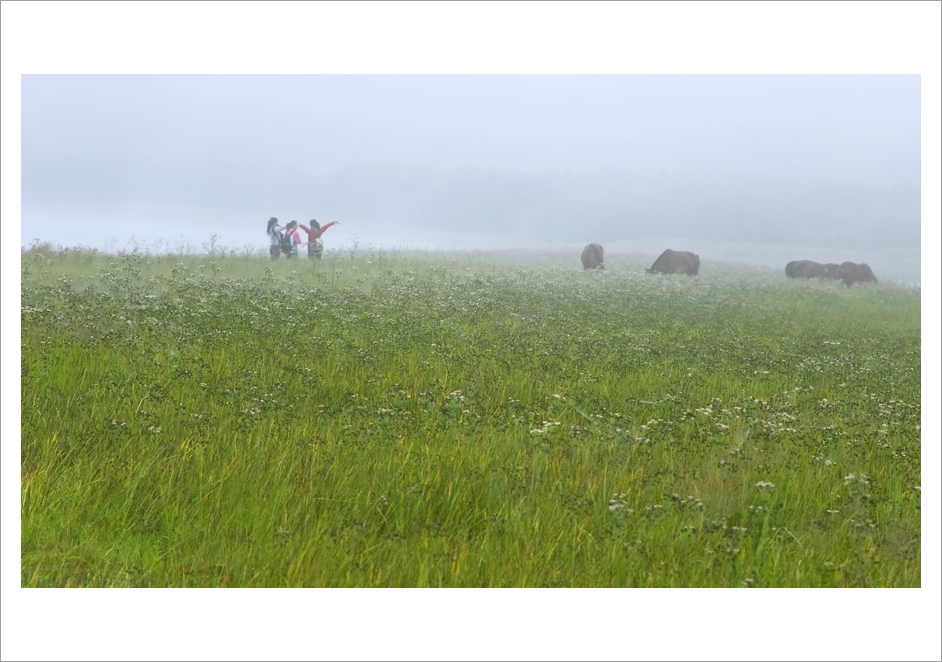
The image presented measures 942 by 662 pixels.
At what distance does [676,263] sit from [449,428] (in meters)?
3.57

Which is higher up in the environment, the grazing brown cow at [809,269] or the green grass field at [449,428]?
the grazing brown cow at [809,269]

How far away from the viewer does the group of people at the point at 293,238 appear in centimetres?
684

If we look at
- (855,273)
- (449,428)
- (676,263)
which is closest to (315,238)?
(449,428)

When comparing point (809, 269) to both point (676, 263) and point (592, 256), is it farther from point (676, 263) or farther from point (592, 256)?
point (592, 256)

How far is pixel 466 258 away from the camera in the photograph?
7.59 m

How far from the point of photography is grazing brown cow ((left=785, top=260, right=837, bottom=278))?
7.51 metres

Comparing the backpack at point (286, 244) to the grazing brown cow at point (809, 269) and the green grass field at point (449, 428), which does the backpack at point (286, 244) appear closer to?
the green grass field at point (449, 428)

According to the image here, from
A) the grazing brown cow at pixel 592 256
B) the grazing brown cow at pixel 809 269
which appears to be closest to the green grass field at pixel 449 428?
the grazing brown cow at pixel 592 256

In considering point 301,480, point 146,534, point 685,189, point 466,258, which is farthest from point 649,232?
point 146,534

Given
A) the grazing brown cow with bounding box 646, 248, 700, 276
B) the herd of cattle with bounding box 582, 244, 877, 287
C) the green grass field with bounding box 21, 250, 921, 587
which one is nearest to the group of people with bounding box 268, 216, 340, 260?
the green grass field with bounding box 21, 250, 921, 587

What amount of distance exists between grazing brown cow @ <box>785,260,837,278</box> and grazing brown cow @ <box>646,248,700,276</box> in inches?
40.3

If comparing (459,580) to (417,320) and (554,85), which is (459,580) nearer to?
(417,320)

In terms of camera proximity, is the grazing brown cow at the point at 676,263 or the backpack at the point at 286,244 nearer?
the backpack at the point at 286,244

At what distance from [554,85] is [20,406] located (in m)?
4.88
